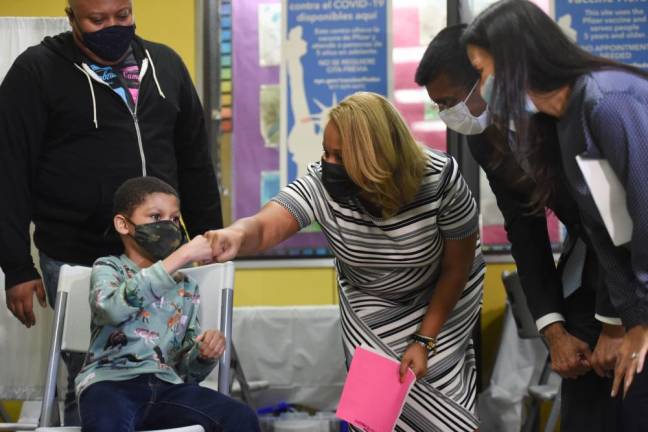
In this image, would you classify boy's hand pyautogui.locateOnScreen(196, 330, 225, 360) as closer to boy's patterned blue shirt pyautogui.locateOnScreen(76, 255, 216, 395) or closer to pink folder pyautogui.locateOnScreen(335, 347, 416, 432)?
boy's patterned blue shirt pyautogui.locateOnScreen(76, 255, 216, 395)

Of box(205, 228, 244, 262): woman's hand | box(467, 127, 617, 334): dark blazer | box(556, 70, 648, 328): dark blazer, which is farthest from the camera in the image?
box(205, 228, 244, 262): woman's hand

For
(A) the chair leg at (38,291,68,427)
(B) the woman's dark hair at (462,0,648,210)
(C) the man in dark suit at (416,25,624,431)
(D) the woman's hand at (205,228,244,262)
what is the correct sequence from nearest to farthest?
(B) the woman's dark hair at (462,0,648,210) < (C) the man in dark suit at (416,25,624,431) < (D) the woman's hand at (205,228,244,262) < (A) the chair leg at (38,291,68,427)

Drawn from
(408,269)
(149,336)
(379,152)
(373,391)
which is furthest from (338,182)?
(149,336)

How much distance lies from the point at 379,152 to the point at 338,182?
137mm

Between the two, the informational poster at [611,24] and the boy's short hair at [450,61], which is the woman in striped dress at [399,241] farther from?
the informational poster at [611,24]

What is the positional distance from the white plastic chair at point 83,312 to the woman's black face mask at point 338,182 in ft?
1.92

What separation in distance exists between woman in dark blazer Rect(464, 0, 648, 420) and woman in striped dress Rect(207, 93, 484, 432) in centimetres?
56

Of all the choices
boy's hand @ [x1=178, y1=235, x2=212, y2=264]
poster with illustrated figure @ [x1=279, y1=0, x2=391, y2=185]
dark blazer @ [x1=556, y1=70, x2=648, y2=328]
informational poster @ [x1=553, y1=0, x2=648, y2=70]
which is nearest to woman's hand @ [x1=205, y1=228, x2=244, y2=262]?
boy's hand @ [x1=178, y1=235, x2=212, y2=264]

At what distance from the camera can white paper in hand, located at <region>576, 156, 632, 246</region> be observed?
1.56 meters

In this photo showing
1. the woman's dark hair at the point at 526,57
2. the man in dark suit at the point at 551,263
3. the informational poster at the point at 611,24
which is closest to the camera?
the woman's dark hair at the point at 526,57

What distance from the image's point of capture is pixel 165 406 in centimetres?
238

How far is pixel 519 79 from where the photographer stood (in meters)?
1.64

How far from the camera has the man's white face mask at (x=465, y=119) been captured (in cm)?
216

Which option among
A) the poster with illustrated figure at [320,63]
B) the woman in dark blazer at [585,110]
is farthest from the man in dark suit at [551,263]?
the poster with illustrated figure at [320,63]
